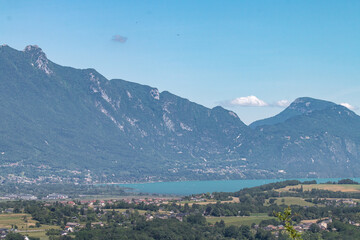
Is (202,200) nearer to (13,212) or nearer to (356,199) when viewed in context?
(356,199)

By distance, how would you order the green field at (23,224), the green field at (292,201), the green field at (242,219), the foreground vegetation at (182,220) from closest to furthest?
the green field at (23,224) < the foreground vegetation at (182,220) < the green field at (242,219) < the green field at (292,201)

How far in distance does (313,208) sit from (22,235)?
67334 mm

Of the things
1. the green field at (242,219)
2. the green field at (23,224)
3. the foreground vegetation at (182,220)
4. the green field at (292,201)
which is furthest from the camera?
the green field at (292,201)

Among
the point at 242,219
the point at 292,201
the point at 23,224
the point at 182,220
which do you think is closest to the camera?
the point at 23,224

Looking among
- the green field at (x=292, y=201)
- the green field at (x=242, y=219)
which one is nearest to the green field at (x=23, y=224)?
the green field at (x=242, y=219)

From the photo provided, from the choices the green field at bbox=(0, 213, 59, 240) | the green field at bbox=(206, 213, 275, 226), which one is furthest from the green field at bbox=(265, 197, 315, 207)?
the green field at bbox=(0, 213, 59, 240)

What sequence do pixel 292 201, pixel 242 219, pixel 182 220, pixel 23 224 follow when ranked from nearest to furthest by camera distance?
1. pixel 23 224
2. pixel 182 220
3. pixel 242 219
4. pixel 292 201

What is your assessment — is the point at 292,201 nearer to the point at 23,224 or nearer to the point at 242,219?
the point at 242,219

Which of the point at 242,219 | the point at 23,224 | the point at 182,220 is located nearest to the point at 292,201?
the point at 242,219

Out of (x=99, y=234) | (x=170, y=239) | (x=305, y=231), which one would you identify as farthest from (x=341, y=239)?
(x=99, y=234)

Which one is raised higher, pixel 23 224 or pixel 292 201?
pixel 292 201

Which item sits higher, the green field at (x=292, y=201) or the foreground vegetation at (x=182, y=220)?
the green field at (x=292, y=201)

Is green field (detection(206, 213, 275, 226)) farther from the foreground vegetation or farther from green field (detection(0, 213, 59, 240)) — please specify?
green field (detection(0, 213, 59, 240))

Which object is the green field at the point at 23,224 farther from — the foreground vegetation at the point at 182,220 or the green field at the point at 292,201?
the green field at the point at 292,201
